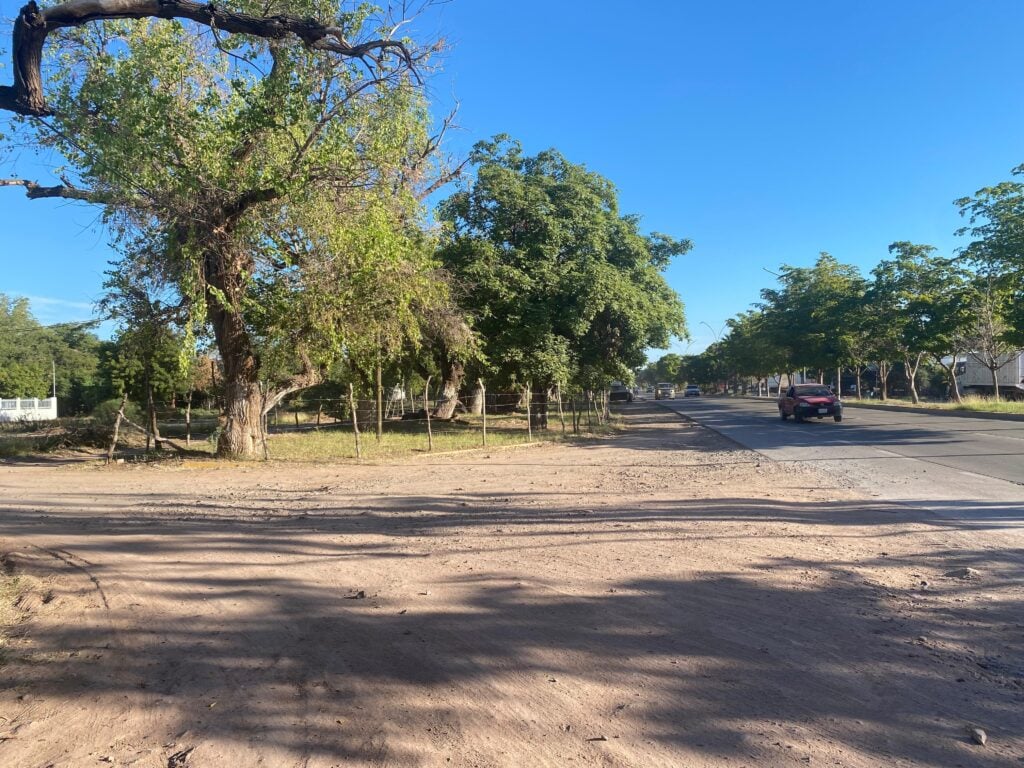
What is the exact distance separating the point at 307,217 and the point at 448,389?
18686 millimetres

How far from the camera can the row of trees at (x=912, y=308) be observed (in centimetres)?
2256

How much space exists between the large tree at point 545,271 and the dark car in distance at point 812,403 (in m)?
6.96

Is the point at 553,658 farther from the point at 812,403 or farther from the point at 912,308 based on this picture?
the point at 912,308

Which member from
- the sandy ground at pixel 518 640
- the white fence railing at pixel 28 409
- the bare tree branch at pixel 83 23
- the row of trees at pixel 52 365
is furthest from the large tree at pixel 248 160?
the white fence railing at pixel 28 409

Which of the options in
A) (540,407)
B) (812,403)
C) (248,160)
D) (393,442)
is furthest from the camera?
(812,403)

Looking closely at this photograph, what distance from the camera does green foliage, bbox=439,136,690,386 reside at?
22812mm

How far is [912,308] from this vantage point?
34.2 metres

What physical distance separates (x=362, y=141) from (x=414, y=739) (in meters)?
12.9

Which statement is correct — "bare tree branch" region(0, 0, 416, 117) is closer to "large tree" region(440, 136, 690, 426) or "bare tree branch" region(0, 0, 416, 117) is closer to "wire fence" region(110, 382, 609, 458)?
"wire fence" region(110, 382, 609, 458)

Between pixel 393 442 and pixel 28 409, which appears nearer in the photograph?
pixel 393 442

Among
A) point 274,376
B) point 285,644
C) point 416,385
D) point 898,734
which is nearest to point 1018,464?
point 898,734

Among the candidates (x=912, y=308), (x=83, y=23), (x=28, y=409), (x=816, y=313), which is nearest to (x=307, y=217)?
(x=83, y=23)

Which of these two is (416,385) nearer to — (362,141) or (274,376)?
(274,376)

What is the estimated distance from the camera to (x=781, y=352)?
56.7m
